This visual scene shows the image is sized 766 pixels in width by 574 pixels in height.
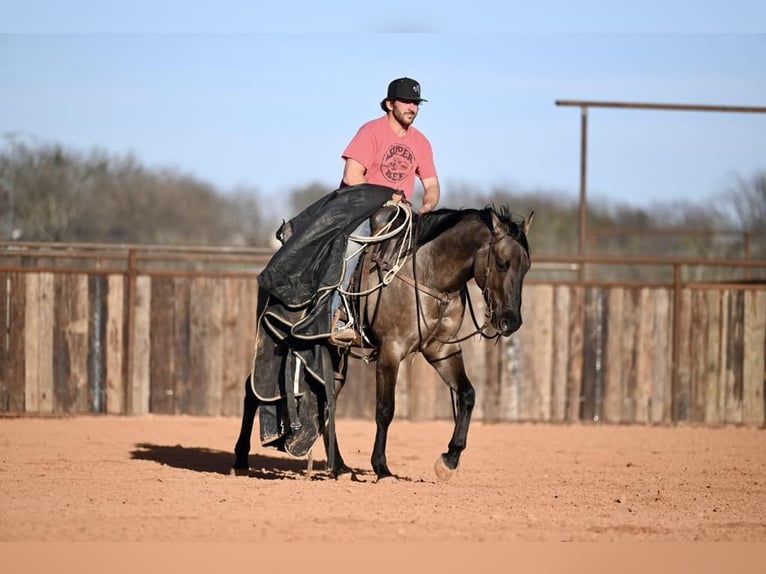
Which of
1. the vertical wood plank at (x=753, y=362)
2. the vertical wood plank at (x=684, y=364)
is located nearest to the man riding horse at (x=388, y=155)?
the vertical wood plank at (x=684, y=364)

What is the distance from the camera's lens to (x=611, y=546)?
21.9 ft

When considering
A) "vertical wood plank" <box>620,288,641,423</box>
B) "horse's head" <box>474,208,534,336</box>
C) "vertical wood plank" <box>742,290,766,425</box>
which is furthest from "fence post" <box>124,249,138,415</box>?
"vertical wood plank" <box>742,290,766,425</box>

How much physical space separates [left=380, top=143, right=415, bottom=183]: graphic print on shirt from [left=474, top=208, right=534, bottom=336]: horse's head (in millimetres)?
959

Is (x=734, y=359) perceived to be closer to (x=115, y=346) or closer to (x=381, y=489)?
(x=115, y=346)

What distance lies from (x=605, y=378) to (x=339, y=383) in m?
7.12

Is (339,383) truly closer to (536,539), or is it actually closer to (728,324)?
(536,539)

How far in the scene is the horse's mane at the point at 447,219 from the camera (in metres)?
8.94

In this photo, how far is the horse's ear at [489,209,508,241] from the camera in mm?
8844

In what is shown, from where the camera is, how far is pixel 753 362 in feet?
52.6

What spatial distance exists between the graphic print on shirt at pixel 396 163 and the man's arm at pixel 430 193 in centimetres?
21

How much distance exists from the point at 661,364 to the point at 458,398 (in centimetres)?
741

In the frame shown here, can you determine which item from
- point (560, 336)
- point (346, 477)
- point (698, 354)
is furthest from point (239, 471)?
point (698, 354)

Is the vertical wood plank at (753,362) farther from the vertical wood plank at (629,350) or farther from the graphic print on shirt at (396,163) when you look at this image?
the graphic print on shirt at (396,163)

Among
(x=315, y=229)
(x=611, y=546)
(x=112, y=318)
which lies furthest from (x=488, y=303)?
(x=112, y=318)
